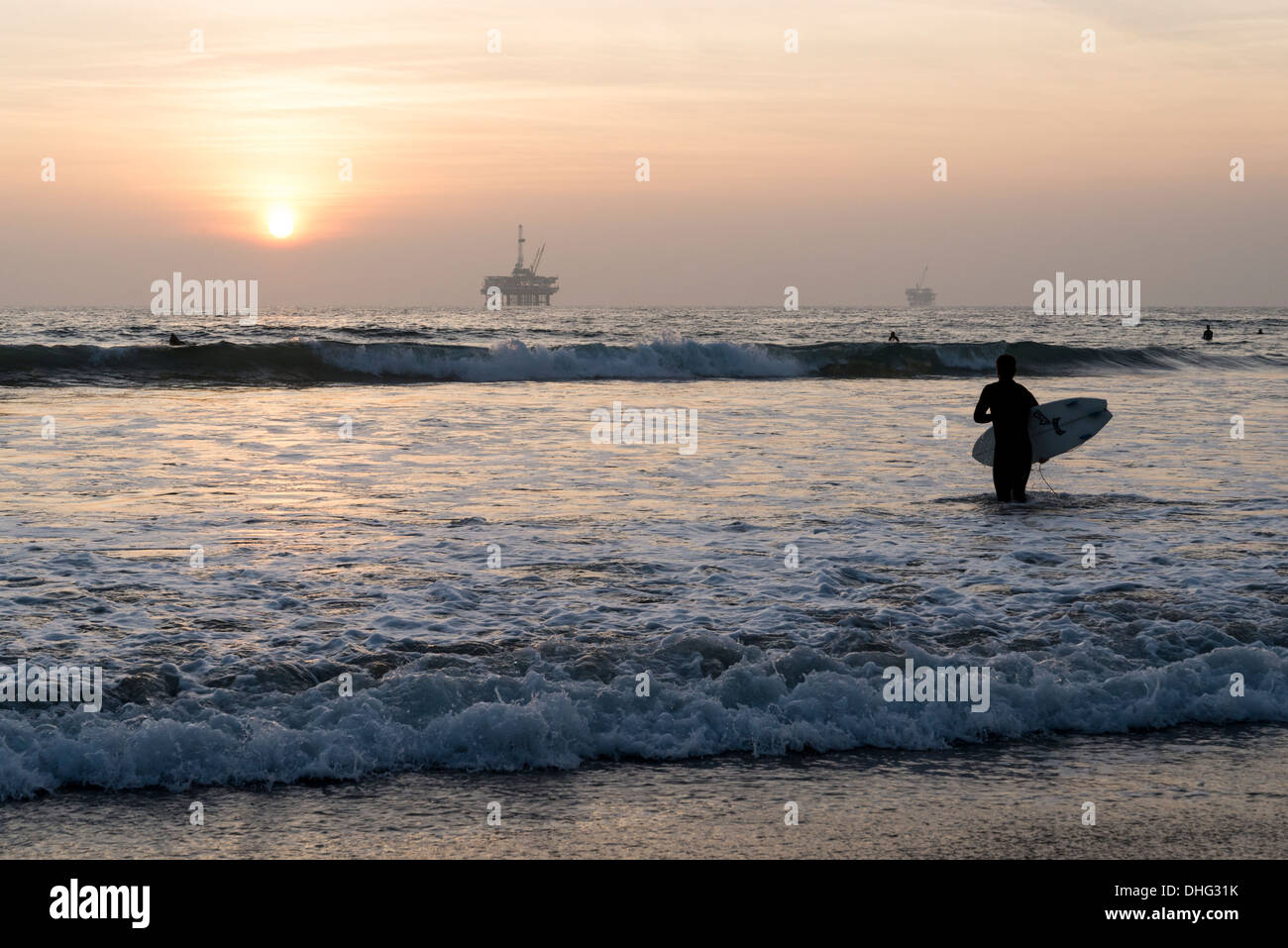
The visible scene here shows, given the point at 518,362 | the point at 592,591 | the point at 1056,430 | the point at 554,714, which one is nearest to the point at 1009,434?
the point at 1056,430

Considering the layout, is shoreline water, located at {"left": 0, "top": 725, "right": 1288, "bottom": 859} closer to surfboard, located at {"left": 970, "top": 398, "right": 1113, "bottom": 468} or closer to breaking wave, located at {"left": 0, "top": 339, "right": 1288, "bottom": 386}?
surfboard, located at {"left": 970, "top": 398, "right": 1113, "bottom": 468}

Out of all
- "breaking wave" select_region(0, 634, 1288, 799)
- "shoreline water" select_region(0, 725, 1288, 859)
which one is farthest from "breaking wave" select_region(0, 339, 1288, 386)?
"shoreline water" select_region(0, 725, 1288, 859)

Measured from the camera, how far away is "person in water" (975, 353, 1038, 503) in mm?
12953

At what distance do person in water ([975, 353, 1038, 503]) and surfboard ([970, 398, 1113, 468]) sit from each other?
1.80m

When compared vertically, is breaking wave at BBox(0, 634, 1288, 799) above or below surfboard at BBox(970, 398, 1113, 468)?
below

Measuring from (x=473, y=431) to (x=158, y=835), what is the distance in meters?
15.4

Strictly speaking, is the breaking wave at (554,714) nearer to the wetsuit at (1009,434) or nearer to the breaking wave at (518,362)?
the wetsuit at (1009,434)

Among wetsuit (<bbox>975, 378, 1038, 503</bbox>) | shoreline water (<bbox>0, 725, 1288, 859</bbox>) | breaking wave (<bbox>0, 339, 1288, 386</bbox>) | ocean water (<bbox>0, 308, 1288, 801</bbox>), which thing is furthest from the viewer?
breaking wave (<bbox>0, 339, 1288, 386</bbox>)

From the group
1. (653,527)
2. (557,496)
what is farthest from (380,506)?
(653,527)

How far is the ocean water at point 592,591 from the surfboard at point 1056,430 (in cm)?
44

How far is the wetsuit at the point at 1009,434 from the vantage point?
12.9 meters

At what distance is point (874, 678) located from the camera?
21.8 feet

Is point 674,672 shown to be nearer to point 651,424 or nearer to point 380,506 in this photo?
point 380,506

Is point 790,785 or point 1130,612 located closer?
point 790,785
